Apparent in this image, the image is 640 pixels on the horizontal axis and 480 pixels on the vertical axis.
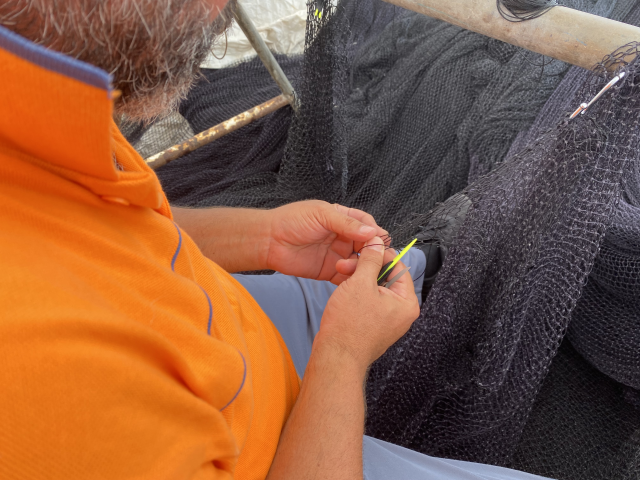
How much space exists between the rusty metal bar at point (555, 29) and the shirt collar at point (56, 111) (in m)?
0.75

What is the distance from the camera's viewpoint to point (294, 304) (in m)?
1.05

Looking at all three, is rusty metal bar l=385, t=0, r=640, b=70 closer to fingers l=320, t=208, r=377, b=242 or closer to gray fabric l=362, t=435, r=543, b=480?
fingers l=320, t=208, r=377, b=242

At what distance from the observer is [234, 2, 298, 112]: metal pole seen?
1.43 meters

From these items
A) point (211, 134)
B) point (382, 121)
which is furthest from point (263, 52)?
point (382, 121)

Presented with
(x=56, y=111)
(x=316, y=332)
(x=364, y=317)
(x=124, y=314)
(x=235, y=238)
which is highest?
(x=56, y=111)

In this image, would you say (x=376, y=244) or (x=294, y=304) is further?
(x=294, y=304)

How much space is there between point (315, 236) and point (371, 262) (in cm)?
20

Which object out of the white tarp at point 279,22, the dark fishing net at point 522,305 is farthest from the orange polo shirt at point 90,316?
the white tarp at point 279,22

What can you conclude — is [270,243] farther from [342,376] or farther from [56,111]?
[56,111]

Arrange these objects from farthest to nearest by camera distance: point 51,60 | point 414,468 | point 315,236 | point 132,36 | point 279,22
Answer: point 279,22, point 315,236, point 414,468, point 132,36, point 51,60

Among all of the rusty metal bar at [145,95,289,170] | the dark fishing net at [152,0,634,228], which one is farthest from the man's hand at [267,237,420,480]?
the rusty metal bar at [145,95,289,170]

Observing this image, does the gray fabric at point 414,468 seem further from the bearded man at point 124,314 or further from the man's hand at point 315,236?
the man's hand at point 315,236

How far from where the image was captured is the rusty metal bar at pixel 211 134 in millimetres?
1407

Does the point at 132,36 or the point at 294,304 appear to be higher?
the point at 132,36
